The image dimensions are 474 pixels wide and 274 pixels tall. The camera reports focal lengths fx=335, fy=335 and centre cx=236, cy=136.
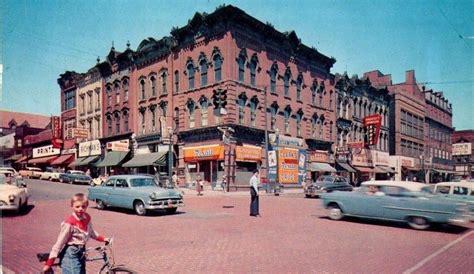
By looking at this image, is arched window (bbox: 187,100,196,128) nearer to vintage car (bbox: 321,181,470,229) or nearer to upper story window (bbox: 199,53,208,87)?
upper story window (bbox: 199,53,208,87)

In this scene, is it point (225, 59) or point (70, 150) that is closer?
point (225, 59)

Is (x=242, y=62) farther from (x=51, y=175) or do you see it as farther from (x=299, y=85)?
(x=51, y=175)

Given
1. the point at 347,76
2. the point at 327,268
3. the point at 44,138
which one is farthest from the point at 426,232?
the point at 44,138

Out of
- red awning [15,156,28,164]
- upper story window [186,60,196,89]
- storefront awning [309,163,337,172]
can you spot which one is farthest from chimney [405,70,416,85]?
red awning [15,156,28,164]

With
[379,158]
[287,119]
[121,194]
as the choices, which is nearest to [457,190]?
[121,194]

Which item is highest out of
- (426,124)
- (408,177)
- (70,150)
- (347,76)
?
(347,76)

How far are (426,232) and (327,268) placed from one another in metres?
5.87

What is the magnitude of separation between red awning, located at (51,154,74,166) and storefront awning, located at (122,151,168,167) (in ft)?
43.4

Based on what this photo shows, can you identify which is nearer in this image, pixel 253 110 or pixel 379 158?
pixel 253 110

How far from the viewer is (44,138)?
49.1 meters

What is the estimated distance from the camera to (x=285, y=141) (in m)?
32.7

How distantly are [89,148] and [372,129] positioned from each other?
3511 centimetres

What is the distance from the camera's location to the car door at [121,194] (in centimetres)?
1371

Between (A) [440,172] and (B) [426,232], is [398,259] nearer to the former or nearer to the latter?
(B) [426,232]
